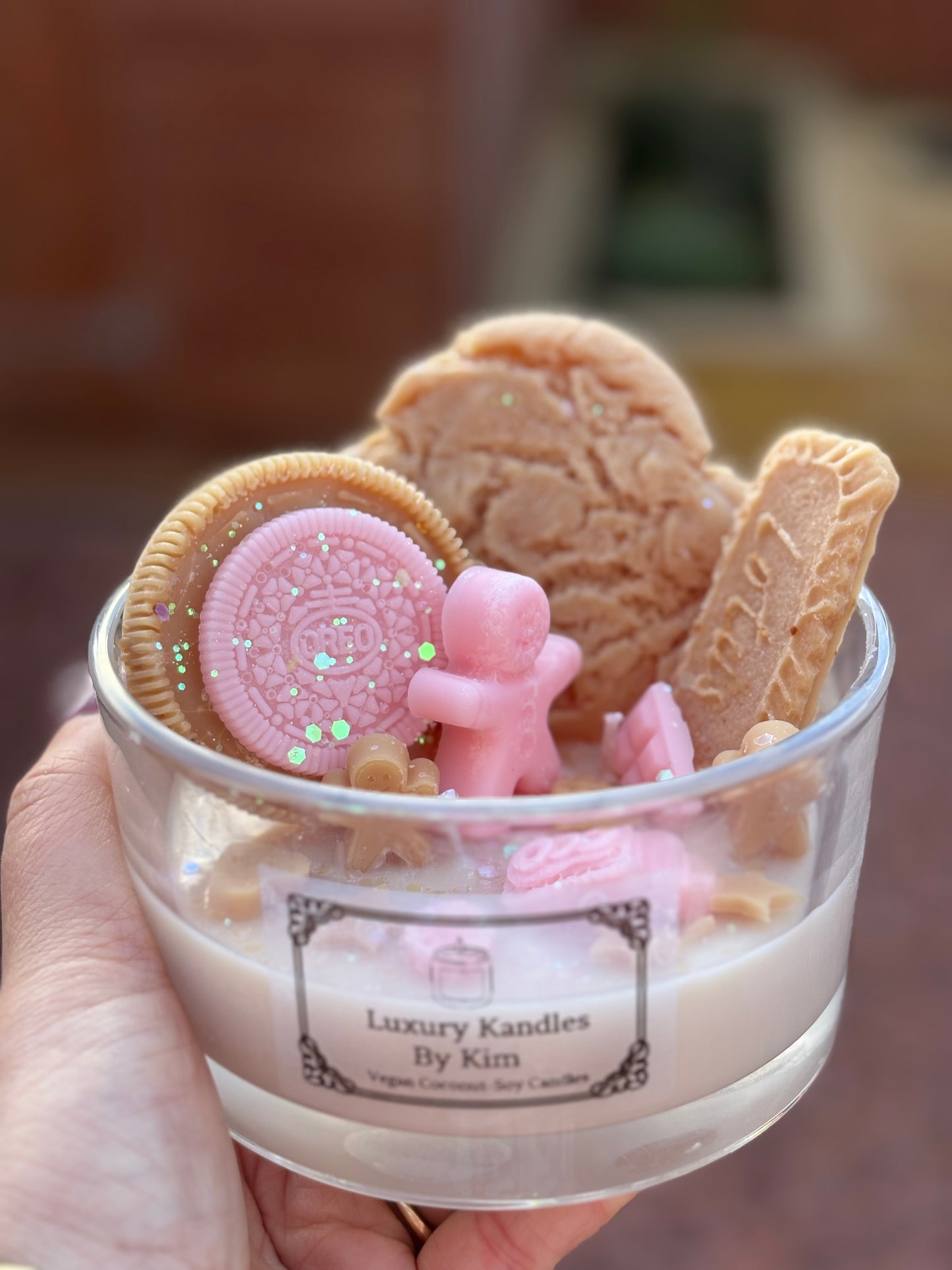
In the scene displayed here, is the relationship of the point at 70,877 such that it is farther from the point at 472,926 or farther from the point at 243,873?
the point at 472,926

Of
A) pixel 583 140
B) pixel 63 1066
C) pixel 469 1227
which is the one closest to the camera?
pixel 63 1066

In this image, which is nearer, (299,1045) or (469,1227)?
(299,1045)

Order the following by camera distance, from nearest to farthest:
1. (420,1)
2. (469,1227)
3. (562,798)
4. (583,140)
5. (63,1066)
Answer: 1. (562,798)
2. (63,1066)
3. (469,1227)
4. (420,1)
5. (583,140)

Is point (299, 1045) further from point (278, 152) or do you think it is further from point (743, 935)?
point (278, 152)

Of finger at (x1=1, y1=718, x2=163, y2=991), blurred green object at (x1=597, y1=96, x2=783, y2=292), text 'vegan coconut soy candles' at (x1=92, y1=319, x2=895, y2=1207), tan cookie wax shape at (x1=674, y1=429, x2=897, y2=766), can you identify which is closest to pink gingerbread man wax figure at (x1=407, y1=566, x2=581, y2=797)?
text 'vegan coconut soy candles' at (x1=92, y1=319, x2=895, y2=1207)

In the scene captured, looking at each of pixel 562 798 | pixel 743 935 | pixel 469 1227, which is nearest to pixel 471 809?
pixel 562 798

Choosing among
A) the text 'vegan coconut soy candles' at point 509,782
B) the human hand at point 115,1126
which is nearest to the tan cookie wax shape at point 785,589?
the text 'vegan coconut soy candles' at point 509,782

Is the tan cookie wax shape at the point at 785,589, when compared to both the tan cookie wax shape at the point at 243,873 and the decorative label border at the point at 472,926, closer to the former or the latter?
the decorative label border at the point at 472,926
